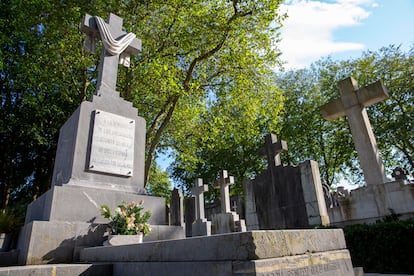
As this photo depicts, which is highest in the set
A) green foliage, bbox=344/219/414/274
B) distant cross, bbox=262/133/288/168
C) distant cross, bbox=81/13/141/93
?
distant cross, bbox=81/13/141/93

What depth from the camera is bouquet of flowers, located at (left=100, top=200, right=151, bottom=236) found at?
424 cm

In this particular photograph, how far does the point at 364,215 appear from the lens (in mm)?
7148

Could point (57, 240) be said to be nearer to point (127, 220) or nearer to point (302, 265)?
point (127, 220)

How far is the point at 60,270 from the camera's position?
2.96m

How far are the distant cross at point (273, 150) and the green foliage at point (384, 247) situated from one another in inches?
160

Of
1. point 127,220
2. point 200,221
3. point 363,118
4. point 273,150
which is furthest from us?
point 200,221

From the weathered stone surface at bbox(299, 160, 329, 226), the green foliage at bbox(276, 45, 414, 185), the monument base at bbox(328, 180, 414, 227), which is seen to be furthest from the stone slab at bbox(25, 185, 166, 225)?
the green foliage at bbox(276, 45, 414, 185)

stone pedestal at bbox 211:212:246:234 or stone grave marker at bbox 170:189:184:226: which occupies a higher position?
stone grave marker at bbox 170:189:184:226

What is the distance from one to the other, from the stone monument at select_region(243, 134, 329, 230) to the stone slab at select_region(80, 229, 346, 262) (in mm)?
5604

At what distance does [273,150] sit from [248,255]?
833cm

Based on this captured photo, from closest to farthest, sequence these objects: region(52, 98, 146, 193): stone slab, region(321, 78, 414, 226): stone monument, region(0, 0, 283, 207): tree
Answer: region(52, 98, 146, 193): stone slab
region(321, 78, 414, 226): stone monument
region(0, 0, 283, 207): tree

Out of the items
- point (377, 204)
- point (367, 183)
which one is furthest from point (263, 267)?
point (367, 183)

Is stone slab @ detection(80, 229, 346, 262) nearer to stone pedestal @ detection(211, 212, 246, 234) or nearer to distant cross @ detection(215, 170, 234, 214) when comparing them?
stone pedestal @ detection(211, 212, 246, 234)

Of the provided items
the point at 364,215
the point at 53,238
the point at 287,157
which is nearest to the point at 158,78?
the point at 53,238
